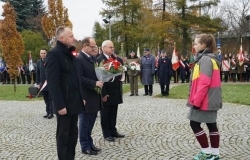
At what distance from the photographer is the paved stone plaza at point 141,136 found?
573cm

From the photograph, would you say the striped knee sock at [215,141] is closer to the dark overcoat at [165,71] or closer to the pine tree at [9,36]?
the dark overcoat at [165,71]

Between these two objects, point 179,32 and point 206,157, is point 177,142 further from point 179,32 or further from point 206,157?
point 179,32

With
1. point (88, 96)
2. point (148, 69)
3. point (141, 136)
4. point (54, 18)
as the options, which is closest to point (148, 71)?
point (148, 69)

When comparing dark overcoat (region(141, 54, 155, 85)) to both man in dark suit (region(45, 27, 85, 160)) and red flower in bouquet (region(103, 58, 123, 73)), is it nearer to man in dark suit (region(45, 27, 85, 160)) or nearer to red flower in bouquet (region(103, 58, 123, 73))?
red flower in bouquet (region(103, 58, 123, 73))

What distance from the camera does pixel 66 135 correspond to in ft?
15.7

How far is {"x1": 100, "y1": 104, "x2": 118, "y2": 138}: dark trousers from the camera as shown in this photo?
666cm

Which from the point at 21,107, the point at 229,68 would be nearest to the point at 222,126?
the point at 21,107

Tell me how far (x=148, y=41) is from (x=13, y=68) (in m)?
20.2

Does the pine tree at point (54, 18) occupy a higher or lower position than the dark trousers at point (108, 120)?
higher

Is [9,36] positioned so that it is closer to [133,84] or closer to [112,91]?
[133,84]

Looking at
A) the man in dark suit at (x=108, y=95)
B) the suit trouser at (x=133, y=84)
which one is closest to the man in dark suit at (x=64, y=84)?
the man in dark suit at (x=108, y=95)

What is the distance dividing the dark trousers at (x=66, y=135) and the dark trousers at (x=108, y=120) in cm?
169

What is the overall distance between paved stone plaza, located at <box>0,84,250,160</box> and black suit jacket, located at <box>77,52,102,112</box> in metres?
0.87

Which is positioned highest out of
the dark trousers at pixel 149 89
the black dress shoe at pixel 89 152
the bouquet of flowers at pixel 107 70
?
the bouquet of flowers at pixel 107 70
